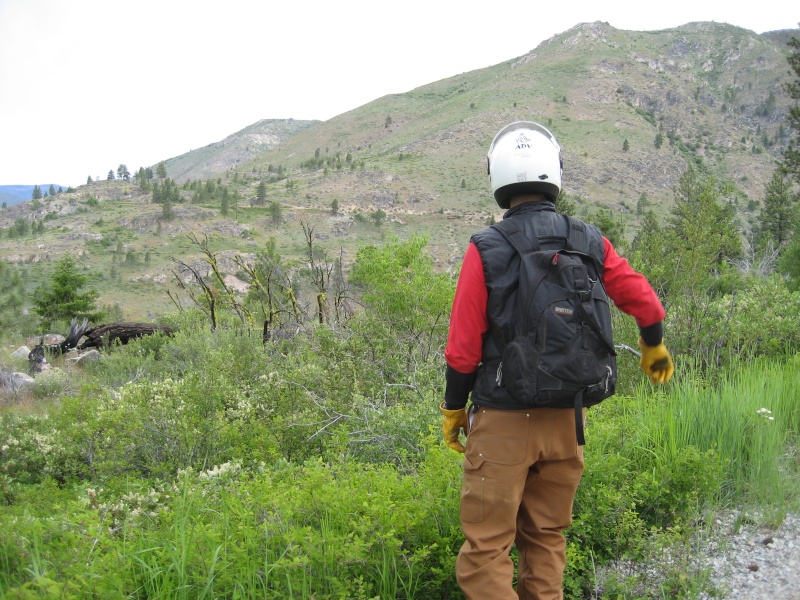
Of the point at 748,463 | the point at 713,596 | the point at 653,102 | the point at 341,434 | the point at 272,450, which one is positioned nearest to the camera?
the point at 713,596

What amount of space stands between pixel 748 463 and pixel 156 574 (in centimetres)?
377

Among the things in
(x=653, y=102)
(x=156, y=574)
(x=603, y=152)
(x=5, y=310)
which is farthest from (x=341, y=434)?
(x=653, y=102)

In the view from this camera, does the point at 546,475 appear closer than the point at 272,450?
Yes

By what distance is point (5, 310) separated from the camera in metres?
23.7

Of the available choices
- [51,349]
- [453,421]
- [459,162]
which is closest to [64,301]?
[51,349]

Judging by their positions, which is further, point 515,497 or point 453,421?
point 453,421

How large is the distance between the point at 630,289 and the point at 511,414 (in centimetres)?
85

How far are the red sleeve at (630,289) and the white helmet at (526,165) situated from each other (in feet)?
1.36

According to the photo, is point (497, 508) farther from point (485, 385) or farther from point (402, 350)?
point (402, 350)

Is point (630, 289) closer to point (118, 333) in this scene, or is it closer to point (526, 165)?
point (526, 165)

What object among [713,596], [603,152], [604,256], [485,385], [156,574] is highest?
[603,152]

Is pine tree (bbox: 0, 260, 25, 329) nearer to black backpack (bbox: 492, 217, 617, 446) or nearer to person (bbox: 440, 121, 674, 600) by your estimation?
person (bbox: 440, 121, 674, 600)

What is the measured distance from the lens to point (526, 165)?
2.61m

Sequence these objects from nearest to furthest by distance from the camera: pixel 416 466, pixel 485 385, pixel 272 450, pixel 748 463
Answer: pixel 485 385 < pixel 748 463 < pixel 416 466 < pixel 272 450
